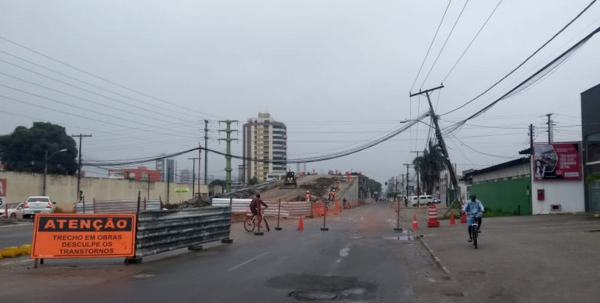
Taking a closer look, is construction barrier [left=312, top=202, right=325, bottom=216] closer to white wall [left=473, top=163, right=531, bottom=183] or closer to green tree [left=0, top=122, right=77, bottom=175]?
white wall [left=473, top=163, right=531, bottom=183]

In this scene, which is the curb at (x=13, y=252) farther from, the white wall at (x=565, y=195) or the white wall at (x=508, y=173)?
the white wall at (x=508, y=173)

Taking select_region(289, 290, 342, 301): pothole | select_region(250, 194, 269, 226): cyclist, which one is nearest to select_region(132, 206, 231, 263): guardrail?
select_region(250, 194, 269, 226): cyclist

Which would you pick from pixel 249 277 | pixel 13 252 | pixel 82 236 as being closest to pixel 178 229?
pixel 82 236

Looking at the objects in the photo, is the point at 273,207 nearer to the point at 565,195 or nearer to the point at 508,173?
the point at 565,195

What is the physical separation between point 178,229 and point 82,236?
2999 mm

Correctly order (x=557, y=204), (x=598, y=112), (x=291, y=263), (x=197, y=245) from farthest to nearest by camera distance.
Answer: (x=557, y=204), (x=598, y=112), (x=197, y=245), (x=291, y=263)

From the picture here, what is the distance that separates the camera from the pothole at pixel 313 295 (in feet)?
30.8

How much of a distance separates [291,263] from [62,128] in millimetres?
65630

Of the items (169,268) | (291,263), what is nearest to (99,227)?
(169,268)

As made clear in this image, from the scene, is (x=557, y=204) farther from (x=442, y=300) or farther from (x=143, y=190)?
(x=143, y=190)

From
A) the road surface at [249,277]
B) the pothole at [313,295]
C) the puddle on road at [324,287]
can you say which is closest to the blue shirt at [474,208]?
the road surface at [249,277]

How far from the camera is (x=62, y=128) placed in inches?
2827

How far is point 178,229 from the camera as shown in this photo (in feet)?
52.2

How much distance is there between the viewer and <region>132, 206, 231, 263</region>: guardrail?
14211 mm
